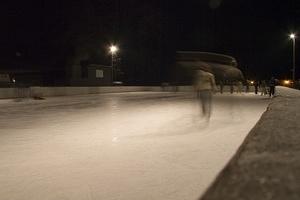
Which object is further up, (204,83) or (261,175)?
(204,83)

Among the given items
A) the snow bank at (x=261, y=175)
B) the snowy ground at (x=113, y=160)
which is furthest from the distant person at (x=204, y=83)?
the snow bank at (x=261, y=175)

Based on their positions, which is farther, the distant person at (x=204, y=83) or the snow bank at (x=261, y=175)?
the distant person at (x=204, y=83)

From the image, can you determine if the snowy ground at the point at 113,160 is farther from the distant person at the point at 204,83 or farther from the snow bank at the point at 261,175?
the snow bank at the point at 261,175

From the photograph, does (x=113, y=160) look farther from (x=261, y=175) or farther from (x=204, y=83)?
(x=204, y=83)

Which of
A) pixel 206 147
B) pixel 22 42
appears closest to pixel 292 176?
pixel 206 147

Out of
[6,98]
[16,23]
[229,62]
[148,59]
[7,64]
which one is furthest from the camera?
[229,62]

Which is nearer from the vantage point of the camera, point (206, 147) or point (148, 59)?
point (206, 147)

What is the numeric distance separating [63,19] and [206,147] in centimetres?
4748

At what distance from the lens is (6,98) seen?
29.5 m

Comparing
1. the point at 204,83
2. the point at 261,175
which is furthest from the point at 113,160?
the point at 204,83

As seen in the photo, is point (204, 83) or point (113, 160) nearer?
point (113, 160)

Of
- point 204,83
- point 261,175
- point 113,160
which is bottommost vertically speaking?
point 113,160

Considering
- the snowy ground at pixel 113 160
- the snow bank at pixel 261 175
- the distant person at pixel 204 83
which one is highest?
the distant person at pixel 204 83

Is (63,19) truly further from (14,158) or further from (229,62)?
(14,158)
